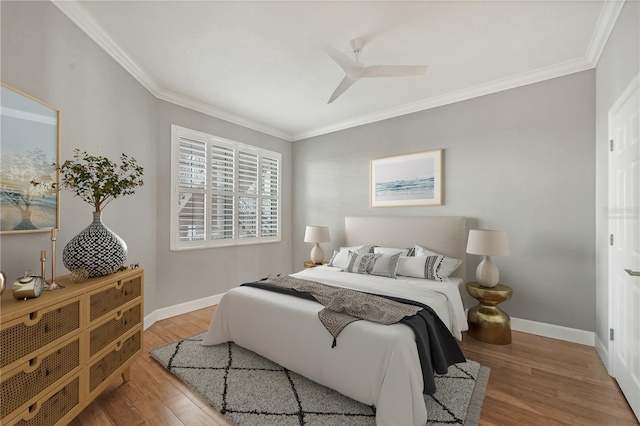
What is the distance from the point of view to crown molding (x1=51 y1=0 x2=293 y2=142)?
2.12 meters

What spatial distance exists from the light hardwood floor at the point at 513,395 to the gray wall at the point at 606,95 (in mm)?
478

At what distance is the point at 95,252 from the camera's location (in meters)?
1.84

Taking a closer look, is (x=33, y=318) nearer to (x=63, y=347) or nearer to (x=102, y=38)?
(x=63, y=347)

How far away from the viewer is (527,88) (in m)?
3.11

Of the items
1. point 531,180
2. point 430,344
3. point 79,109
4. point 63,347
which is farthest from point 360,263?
→ point 79,109

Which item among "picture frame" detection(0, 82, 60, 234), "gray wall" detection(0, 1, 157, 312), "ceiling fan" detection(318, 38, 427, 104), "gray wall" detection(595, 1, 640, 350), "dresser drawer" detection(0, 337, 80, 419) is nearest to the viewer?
"dresser drawer" detection(0, 337, 80, 419)

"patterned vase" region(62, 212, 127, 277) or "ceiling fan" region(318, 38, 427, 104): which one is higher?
"ceiling fan" region(318, 38, 427, 104)

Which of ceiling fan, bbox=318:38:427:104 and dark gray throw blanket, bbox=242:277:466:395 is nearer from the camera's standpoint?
dark gray throw blanket, bbox=242:277:466:395

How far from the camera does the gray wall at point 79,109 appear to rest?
173 centimetres

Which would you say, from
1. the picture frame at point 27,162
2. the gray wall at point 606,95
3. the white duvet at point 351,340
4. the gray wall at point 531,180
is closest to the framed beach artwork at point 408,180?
the gray wall at point 531,180

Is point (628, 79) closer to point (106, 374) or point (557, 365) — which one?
point (557, 365)

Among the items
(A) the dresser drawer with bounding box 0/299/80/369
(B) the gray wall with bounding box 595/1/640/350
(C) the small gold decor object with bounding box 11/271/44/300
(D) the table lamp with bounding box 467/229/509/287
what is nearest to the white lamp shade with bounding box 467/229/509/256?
(D) the table lamp with bounding box 467/229/509/287

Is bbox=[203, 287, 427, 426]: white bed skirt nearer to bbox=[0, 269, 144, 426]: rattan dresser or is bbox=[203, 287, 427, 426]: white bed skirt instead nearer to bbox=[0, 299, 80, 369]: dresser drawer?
bbox=[0, 269, 144, 426]: rattan dresser

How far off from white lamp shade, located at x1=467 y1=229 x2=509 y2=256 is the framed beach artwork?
89 centimetres
